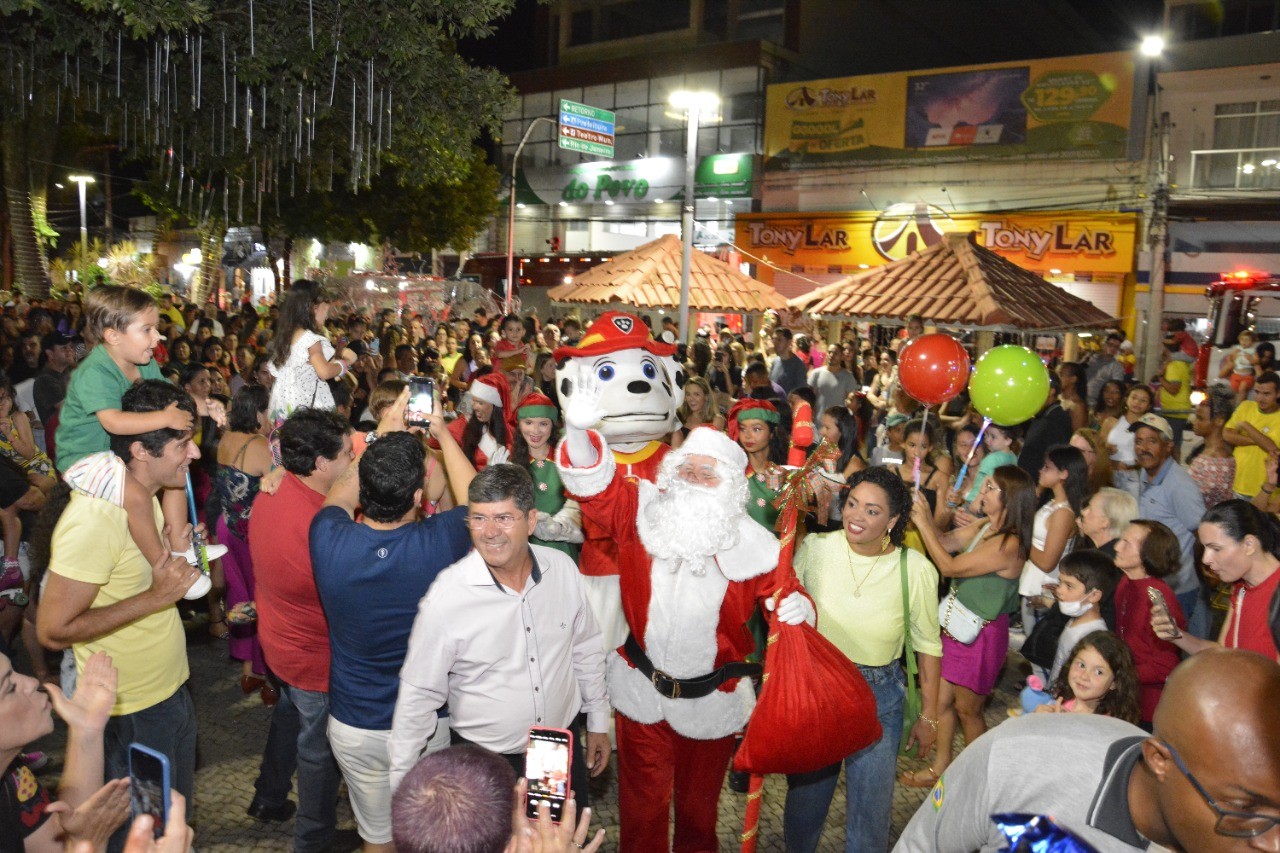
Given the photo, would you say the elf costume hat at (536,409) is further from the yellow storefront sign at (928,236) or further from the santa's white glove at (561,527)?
the yellow storefront sign at (928,236)

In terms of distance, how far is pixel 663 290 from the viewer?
493 inches

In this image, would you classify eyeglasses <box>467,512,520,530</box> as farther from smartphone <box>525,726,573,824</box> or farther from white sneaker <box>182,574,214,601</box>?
white sneaker <box>182,574,214,601</box>

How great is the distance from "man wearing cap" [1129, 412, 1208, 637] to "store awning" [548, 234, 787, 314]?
6849 millimetres

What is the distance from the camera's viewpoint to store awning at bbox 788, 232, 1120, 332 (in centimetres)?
1029

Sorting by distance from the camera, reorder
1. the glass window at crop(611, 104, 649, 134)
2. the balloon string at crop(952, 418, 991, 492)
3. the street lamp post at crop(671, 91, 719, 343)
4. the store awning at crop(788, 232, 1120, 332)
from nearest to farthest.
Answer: the balloon string at crop(952, 418, 991, 492), the store awning at crop(788, 232, 1120, 332), the street lamp post at crop(671, 91, 719, 343), the glass window at crop(611, 104, 649, 134)

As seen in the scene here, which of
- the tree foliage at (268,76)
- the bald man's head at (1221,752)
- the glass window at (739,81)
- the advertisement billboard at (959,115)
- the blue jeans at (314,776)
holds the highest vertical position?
the glass window at (739,81)

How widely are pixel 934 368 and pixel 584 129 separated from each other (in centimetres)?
1298

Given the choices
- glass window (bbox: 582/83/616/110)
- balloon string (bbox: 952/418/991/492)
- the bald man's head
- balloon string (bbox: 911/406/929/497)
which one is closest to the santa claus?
balloon string (bbox: 911/406/929/497)

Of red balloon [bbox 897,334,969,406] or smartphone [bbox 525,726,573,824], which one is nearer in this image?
smartphone [bbox 525,726,573,824]

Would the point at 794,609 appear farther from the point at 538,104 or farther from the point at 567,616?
the point at 538,104

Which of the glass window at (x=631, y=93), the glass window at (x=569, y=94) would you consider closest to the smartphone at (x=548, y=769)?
the glass window at (x=631, y=93)

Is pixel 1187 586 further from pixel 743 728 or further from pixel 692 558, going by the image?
pixel 692 558

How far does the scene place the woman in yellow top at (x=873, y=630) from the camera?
12.2 feet

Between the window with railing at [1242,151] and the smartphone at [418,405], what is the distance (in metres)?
20.9
